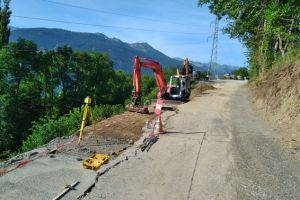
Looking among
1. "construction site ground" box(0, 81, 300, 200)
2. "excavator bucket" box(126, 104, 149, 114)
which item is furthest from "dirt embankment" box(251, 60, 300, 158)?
"excavator bucket" box(126, 104, 149, 114)

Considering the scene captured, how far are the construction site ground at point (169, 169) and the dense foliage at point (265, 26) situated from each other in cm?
1021

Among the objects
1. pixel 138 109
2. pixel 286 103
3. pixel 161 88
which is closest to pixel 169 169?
pixel 286 103

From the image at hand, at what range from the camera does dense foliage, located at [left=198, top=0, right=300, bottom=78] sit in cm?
2712

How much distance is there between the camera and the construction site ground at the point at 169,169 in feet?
36.3

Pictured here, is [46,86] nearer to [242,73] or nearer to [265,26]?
[265,26]

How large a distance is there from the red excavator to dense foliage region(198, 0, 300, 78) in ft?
23.8

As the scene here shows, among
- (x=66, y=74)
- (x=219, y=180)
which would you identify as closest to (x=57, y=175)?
(x=219, y=180)

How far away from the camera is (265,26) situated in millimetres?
34625

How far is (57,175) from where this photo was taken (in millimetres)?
12234

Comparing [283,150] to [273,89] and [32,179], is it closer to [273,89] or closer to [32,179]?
[32,179]

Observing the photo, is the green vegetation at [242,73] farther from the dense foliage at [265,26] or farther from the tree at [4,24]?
the tree at [4,24]

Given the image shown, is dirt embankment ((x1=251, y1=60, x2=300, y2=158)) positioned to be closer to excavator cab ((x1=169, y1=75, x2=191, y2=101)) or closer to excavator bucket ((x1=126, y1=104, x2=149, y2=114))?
excavator cab ((x1=169, y1=75, x2=191, y2=101))

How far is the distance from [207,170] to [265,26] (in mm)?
24084

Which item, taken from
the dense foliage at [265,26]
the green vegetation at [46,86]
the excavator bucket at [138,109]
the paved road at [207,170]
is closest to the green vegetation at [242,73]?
the green vegetation at [46,86]
